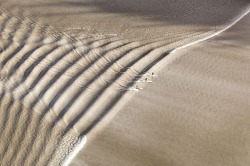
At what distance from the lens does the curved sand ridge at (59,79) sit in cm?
368

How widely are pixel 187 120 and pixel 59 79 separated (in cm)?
139

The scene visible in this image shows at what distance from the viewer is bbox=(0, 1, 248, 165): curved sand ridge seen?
3.68 metres

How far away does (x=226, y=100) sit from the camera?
13.3 feet

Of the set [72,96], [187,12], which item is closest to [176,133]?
[72,96]

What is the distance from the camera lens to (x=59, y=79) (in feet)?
14.1

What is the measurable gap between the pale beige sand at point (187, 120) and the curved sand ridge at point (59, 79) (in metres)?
0.19

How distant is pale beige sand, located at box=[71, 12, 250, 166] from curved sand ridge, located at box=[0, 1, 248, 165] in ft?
0.63

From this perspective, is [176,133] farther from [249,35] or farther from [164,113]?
[249,35]

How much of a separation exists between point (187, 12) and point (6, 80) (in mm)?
2536

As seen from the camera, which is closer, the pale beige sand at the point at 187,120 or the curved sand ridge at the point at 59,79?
the pale beige sand at the point at 187,120

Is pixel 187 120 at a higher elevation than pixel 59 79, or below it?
below

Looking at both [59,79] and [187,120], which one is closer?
[187,120]

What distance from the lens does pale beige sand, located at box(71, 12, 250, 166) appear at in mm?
3570

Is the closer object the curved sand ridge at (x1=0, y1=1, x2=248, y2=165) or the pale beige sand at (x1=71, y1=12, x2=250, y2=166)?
the pale beige sand at (x1=71, y1=12, x2=250, y2=166)
